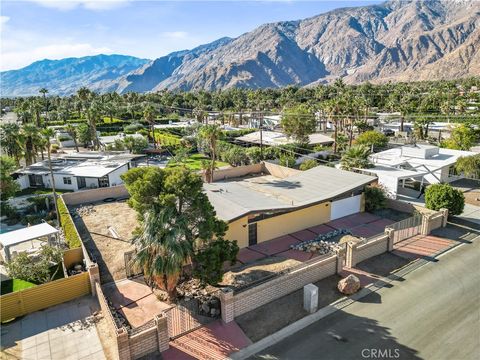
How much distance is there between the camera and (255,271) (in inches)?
835

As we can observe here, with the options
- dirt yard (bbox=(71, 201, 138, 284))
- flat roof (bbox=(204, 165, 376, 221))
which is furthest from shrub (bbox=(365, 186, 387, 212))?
dirt yard (bbox=(71, 201, 138, 284))

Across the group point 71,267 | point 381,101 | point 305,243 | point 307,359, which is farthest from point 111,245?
point 381,101

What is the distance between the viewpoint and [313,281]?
19.9 metres

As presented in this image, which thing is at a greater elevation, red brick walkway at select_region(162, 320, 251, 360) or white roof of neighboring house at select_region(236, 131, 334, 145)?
white roof of neighboring house at select_region(236, 131, 334, 145)

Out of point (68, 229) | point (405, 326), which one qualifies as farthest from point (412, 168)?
point (68, 229)

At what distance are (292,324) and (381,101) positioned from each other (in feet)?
356

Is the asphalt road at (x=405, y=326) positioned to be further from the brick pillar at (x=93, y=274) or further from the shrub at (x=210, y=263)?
the brick pillar at (x=93, y=274)

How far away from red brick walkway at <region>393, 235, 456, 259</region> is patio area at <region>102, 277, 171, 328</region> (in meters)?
15.8

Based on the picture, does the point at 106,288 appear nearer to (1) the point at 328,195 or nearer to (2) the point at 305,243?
(2) the point at 305,243

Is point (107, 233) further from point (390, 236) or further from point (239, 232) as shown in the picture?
point (390, 236)

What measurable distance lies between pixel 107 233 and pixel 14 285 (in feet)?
26.7

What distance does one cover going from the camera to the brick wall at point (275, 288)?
1647 centimetres

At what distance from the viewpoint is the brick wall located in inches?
648

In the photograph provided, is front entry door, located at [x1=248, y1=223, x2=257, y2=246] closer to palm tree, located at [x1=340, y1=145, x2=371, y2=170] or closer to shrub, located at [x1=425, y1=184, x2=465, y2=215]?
shrub, located at [x1=425, y1=184, x2=465, y2=215]
